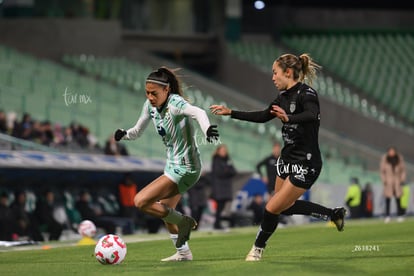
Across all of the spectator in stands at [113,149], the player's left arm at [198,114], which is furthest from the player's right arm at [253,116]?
the spectator in stands at [113,149]

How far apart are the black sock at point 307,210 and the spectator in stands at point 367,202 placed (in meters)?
16.7

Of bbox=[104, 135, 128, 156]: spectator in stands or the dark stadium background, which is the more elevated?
the dark stadium background

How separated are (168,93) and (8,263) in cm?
325

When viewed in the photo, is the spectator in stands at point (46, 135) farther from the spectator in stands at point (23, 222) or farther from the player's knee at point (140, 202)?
the player's knee at point (140, 202)

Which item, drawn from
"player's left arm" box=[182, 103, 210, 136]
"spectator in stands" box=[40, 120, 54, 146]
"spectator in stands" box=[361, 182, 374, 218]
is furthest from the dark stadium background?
"player's left arm" box=[182, 103, 210, 136]

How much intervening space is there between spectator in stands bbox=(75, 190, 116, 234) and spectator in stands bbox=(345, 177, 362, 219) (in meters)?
8.41

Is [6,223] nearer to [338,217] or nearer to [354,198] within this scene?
[338,217]

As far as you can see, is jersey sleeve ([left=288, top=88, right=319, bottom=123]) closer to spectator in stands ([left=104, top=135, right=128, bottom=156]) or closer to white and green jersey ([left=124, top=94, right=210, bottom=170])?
white and green jersey ([left=124, top=94, right=210, bottom=170])

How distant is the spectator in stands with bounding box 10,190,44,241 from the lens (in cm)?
2209

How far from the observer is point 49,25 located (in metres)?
38.8

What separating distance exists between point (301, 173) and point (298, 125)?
554 mm

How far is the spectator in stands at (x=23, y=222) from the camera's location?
870 inches

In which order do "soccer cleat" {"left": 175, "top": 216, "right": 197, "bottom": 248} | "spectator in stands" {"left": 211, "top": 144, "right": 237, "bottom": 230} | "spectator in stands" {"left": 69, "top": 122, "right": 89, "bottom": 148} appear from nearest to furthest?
"soccer cleat" {"left": 175, "top": 216, "right": 197, "bottom": 248} → "spectator in stands" {"left": 211, "top": 144, "right": 237, "bottom": 230} → "spectator in stands" {"left": 69, "top": 122, "right": 89, "bottom": 148}

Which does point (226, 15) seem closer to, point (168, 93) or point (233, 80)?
point (233, 80)
